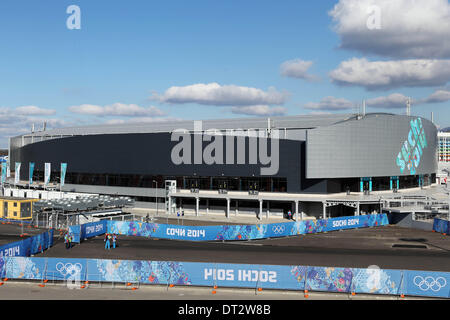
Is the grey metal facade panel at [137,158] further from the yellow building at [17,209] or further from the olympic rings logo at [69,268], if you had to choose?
the olympic rings logo at [69,268]

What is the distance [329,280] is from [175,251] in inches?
700

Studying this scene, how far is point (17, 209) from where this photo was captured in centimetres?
6128

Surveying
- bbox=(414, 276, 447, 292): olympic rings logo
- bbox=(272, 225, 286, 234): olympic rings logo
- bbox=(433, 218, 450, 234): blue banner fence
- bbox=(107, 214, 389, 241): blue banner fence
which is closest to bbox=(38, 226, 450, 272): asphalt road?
bbox=(107, 214, 389, 241): blue banner fence

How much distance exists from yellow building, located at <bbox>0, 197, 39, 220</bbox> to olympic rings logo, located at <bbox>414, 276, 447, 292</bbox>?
173 feet

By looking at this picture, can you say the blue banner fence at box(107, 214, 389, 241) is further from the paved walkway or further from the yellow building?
the paved walkway

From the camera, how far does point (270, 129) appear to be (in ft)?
260

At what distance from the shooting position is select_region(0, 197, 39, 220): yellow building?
61.1 meters

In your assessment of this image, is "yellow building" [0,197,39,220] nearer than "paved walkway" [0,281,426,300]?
No

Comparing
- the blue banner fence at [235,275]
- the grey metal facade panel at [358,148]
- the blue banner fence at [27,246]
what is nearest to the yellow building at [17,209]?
the blue banner fence at [27,246]

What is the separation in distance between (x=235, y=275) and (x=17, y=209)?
146ft

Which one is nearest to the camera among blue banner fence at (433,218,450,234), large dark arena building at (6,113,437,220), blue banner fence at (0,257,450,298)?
blue banner fence at (0,257,450,298)

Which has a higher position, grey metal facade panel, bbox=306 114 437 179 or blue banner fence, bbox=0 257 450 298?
grey metal facade panel, bbox=306 114 437 179

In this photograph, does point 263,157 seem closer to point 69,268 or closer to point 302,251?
point 302,251
